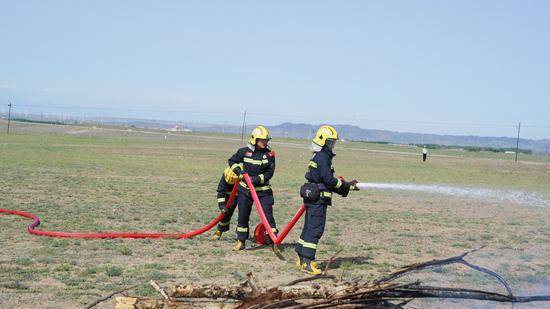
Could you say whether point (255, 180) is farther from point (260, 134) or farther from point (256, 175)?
point (260, 134)

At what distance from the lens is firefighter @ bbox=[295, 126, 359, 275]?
847 centimetres

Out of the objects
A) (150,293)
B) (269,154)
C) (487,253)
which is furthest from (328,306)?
(487,253)

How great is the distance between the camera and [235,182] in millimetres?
10531

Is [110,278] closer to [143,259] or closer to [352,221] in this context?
[143,259]

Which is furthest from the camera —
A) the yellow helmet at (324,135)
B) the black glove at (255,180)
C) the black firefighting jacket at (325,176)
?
the black glove at (255,180)

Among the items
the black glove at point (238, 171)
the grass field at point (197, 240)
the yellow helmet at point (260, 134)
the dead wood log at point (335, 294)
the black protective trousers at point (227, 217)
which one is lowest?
the grass field at point (197, 240)

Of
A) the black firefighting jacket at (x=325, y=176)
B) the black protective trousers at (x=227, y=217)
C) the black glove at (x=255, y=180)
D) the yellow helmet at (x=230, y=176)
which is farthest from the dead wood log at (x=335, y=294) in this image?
the black protective trousers at (x=227, y=217)

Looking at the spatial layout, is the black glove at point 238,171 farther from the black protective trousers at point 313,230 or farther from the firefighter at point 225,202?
the black protective trousers at point 313,230

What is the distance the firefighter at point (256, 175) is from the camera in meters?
10.1

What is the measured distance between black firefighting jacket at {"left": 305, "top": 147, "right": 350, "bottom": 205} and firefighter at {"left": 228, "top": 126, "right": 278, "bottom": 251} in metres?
1.67

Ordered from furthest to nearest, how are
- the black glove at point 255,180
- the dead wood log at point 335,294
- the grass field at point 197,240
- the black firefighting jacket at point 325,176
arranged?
the black glove at point 255,180 < the black firefighting jacket at point 325,176 < the grass field at point 197,240 < the dead wood log at point 335,294

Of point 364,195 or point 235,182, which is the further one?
point 364,195

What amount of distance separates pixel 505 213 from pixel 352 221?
5.18 metres

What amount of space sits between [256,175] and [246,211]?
2.10 feet
